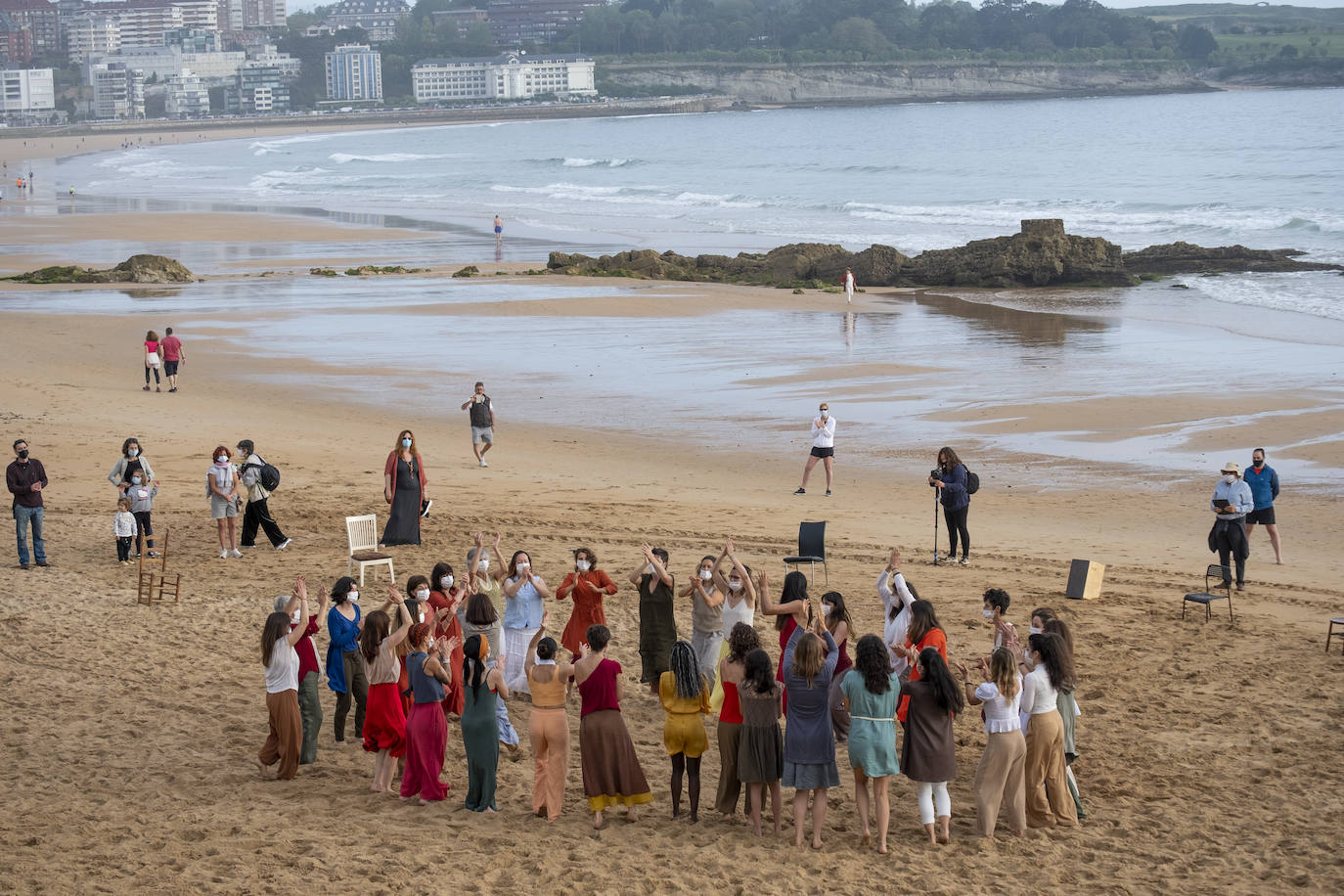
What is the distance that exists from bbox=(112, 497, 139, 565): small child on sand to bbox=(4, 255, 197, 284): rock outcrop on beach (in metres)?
25.6

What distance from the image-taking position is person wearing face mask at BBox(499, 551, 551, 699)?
990 centimetres

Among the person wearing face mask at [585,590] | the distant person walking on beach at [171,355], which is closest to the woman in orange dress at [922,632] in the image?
the person wearing face mask at [585,590]

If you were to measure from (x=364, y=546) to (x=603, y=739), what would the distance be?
6.46 m

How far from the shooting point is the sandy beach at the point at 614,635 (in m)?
7.90

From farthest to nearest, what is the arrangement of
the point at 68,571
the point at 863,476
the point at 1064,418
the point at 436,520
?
the point at 1064,418
the point at 863,476
the point at 436,520
the point at 68,571

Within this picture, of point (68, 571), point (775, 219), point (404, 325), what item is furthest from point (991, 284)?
point (68, 571)

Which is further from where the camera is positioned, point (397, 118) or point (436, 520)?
point (397, 118)

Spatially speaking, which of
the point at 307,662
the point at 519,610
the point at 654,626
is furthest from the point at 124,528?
the point at 654,626

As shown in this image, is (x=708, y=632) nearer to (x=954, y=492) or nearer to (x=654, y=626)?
(x=654, y=626)

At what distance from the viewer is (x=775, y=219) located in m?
60.3

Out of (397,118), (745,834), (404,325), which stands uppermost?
(397,118)

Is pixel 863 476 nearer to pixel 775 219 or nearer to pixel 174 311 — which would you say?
pixel 174 311

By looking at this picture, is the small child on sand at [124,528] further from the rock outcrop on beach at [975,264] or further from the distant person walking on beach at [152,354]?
the rock outcrop on beach at [975,264]

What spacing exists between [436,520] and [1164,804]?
9.02 meters
